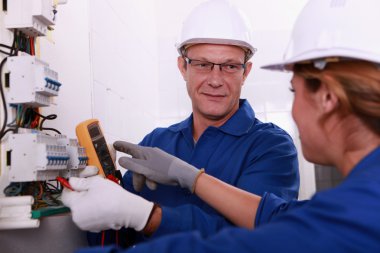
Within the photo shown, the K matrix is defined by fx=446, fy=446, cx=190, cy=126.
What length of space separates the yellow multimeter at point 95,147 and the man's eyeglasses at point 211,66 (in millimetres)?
467

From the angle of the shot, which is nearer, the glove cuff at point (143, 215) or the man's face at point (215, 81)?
the glove cuff at point (143, 215)

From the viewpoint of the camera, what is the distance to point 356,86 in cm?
85

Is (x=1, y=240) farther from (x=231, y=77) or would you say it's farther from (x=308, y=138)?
(x=231, y=77)

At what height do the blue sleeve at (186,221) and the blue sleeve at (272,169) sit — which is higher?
the blue sleeve at (272,169)

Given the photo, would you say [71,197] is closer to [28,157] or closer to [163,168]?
[28,157]

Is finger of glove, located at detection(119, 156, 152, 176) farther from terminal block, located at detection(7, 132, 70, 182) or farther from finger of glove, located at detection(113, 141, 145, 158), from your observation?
terminal block, located at detection(7, 132, 70, 182)

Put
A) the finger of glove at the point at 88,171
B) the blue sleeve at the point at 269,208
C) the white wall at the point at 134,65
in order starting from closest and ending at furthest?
the blue sleeve at the point at 269,208 → the finger of glove at the point at 88,171 → the white wall at the point at 134,65

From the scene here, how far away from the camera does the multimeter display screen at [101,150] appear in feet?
4.97

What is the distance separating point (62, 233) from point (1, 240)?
0.17 meters

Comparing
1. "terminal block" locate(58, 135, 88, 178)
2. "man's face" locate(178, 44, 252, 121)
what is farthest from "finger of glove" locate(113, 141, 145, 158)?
"man's face" locate(178, 44, 252, 121)

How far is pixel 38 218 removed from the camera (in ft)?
3.97

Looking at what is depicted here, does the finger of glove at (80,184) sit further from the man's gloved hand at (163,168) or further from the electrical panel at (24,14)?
the electrical panel at (24,14)

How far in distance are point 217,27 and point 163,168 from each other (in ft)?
2.03

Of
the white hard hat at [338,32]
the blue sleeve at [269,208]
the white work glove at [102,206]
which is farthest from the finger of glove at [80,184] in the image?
the white hard hat at [338,32]
